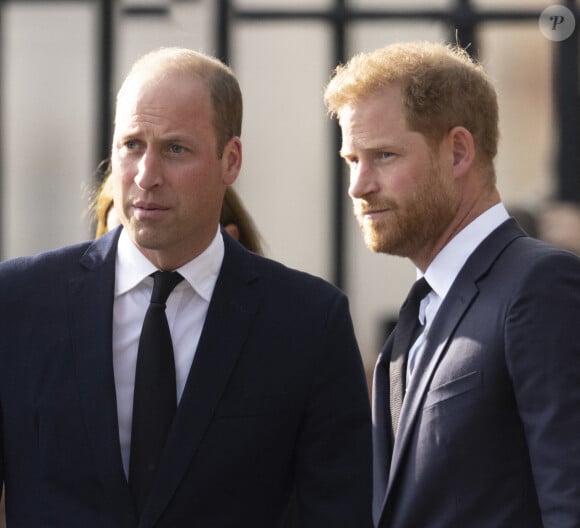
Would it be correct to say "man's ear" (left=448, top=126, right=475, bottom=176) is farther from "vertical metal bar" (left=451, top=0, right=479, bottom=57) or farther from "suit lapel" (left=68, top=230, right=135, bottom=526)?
"vertical metal bar" (left=451, top=0, right=479, bottom=57)

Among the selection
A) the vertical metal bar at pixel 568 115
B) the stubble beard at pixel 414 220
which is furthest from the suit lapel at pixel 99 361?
the vertical metal bar at pixel 568 115

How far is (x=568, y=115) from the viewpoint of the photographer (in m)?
7.73

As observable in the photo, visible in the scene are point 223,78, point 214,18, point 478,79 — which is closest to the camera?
point 223,78

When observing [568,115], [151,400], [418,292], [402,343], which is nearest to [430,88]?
[418,292]

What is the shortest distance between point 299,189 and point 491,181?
421 centimetres

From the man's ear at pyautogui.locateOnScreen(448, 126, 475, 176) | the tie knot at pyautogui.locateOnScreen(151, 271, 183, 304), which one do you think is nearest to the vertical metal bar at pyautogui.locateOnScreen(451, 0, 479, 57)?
the man's ear at pyautogui.locateOnScreen(448, 126, 475, 176)

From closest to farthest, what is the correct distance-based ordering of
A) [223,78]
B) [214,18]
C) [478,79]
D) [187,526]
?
[187,526] < [223,78] < [478,79] < [214,18]

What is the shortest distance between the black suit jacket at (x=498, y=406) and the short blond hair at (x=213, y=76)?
70 cm

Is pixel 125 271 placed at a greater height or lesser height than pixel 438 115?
lesser

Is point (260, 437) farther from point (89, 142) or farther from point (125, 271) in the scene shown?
point (89, 142)

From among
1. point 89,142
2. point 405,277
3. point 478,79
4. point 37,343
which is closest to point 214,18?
point 89,142

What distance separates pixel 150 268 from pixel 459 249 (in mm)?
814

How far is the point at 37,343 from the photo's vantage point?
308 centimetres

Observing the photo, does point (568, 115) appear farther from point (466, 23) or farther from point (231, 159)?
point (231, 159)
